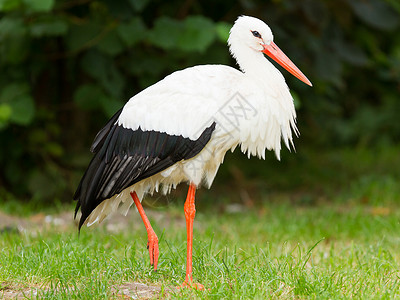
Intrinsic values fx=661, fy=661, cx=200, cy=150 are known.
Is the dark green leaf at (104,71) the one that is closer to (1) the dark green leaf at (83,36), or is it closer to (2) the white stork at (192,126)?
(1) the dark green leaf at (83,36)

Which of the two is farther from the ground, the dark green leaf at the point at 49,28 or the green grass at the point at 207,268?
the dark green leaf at the point at 49,28

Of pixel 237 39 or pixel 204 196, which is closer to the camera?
pixel 237 39

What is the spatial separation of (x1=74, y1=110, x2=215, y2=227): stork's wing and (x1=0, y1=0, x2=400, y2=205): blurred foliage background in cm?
217

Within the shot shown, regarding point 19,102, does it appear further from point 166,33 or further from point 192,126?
point 192,126

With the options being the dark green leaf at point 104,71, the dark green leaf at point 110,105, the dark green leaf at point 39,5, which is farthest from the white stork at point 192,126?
the dark green leaf at point 104,71

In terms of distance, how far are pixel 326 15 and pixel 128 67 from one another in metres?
2.35

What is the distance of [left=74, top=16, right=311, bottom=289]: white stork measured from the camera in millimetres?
4039

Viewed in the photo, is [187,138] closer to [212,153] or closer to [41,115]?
[212,153]

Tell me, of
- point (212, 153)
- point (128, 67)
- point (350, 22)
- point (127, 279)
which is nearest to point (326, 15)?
point (350, 22)

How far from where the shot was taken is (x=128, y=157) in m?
4.25

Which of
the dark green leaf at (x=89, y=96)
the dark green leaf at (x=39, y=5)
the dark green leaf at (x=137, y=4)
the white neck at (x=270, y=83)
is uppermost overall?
the white neck at (x=270, y=83)

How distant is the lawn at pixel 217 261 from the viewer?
3.68 metres

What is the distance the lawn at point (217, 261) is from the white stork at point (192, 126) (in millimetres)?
212

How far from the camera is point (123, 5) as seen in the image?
273 inches
